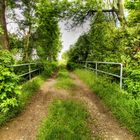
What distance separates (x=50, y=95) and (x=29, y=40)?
1337cm

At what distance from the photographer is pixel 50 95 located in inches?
404

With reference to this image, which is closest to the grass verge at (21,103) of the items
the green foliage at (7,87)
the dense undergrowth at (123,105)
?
the green foliage at (7,87)

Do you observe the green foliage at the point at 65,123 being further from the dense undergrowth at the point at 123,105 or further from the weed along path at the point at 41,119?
Answer: the dense undergrowth at the point at 123,105

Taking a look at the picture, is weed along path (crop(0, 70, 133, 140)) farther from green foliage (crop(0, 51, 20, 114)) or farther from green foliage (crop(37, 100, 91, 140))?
green foliage (crop(0, 51, 20, 114))

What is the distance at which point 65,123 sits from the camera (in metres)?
6.63

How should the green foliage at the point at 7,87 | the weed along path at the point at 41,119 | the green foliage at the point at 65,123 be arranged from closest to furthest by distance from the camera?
the green foliage at the point at 65,123 → the weed along path at the point at 41,119 → the green foliage at the point at 7,87

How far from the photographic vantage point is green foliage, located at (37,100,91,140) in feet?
19.1

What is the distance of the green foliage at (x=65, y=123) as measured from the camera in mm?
5812

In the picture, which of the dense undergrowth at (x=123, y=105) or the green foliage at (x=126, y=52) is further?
the green foliage at (x=126, y=52)

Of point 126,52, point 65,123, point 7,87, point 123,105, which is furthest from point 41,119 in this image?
point 126,52

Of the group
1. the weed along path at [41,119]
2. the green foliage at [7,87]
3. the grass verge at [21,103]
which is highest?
the green foliage at [7,87]

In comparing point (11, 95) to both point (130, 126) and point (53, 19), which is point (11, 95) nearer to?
point (130, 126)

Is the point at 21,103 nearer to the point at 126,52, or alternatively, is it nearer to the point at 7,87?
the point at 7,87

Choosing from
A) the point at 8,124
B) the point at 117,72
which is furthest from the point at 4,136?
the point at 117,72
